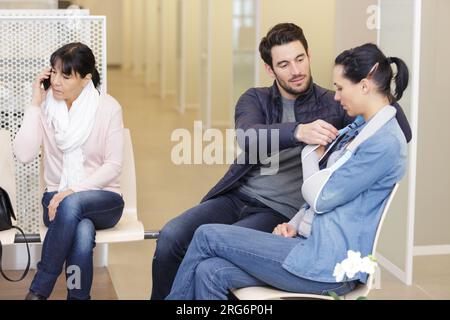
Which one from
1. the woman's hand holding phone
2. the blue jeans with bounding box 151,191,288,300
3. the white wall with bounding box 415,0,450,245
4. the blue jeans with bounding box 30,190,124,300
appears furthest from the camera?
the white wall with bounding box 415,0,450,245

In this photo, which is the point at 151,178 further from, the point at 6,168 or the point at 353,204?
the point at 353,204

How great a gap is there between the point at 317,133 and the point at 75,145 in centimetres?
121

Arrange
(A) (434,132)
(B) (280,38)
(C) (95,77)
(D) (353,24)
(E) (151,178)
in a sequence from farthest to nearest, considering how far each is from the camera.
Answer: (E) (151,178) → (D) (353,24) → (A) (434,132) → (C) (95,77) → (B) (280,38)

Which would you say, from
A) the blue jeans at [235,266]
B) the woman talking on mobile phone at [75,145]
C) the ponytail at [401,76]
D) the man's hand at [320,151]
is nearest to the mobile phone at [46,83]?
the woman talking on mobile phone at [75,145]

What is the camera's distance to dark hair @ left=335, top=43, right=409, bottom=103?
310 cm

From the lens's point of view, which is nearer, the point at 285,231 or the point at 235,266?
the point at 235,266

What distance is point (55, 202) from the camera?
3.85m

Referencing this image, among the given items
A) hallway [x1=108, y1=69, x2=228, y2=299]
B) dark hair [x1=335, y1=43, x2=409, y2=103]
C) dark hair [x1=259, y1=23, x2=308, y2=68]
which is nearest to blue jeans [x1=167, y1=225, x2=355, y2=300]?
dark hair [x1=335, y1=43, x2=409, y2=103]

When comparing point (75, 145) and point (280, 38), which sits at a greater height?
point (280, 38)

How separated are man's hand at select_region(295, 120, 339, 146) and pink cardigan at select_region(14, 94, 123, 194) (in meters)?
0.97

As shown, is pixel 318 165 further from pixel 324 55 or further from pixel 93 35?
pixel 324 55

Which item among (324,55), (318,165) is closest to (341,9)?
(324,55)

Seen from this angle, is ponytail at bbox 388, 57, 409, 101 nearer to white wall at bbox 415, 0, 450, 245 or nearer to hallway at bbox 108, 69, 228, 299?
hallway at bbox 108, 69, 228, 299

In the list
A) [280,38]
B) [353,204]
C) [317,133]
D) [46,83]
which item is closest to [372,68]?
[317,133]
